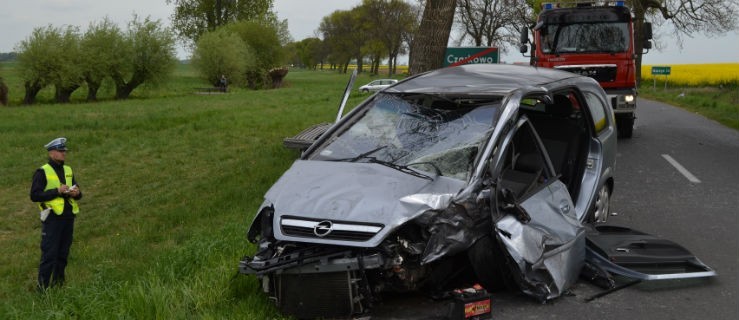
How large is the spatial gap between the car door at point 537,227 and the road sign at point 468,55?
8.38 meters

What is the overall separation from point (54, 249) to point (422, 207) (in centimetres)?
468

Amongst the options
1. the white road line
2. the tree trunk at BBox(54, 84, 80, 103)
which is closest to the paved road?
the white road line

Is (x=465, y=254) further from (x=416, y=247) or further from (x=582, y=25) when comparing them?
(x=582, y=25)

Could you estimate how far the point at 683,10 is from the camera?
39.5 m

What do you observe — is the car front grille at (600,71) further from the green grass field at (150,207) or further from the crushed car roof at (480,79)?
the crushed car roof at (480,79)

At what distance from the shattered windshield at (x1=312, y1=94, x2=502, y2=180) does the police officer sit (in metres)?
3.36

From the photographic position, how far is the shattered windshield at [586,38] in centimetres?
1470

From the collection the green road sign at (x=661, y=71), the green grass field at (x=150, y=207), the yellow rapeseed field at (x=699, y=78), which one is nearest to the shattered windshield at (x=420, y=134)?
the green grass field at (x=150, y=207)

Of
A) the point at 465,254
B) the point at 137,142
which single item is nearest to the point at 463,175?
the point at 465,254

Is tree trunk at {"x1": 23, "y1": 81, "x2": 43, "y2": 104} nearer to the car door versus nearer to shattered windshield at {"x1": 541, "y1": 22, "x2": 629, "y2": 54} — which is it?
shattered windshield at {"x1": 541, "y1": 22, "x2": 629, "y2": 54}

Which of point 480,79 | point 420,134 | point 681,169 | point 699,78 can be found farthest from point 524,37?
point 699,78

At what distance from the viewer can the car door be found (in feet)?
15.5

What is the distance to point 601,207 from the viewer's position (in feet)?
22.8

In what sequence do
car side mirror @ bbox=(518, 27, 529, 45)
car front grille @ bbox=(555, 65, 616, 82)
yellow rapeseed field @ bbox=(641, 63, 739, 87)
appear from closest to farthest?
car front grille @ bbox=(555, 65, 616, 82) < car side mirror @ bbox=(518, 27, 529, 45) < yellow rapeseed field @ bbox=(641, 63, 739, 87)
